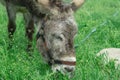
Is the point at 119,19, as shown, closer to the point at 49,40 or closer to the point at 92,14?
the point at 92,14

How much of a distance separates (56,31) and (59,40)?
0.15 m

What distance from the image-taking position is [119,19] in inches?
354

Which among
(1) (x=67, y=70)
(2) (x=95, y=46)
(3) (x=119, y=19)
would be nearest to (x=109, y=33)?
(2) (x=95, y=46)

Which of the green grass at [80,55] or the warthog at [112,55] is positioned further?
the warthog at [112,55]

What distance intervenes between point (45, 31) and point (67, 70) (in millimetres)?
796

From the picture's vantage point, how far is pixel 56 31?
4.94 m

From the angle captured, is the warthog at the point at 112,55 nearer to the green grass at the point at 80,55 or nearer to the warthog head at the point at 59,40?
Result: the green grass at the point at 80,55

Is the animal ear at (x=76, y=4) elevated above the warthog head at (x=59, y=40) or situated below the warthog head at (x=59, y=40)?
above

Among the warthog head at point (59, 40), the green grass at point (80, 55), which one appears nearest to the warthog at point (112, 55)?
the green grass at point (80, 55)

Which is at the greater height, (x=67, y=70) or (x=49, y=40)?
(x=49, y=40)

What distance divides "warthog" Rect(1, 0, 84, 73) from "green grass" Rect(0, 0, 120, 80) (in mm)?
175

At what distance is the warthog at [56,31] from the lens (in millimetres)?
4688

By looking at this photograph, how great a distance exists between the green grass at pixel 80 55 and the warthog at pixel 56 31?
175mm

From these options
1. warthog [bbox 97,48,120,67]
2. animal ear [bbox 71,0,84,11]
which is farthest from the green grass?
animal ear [bbox 71,0,84,11]
